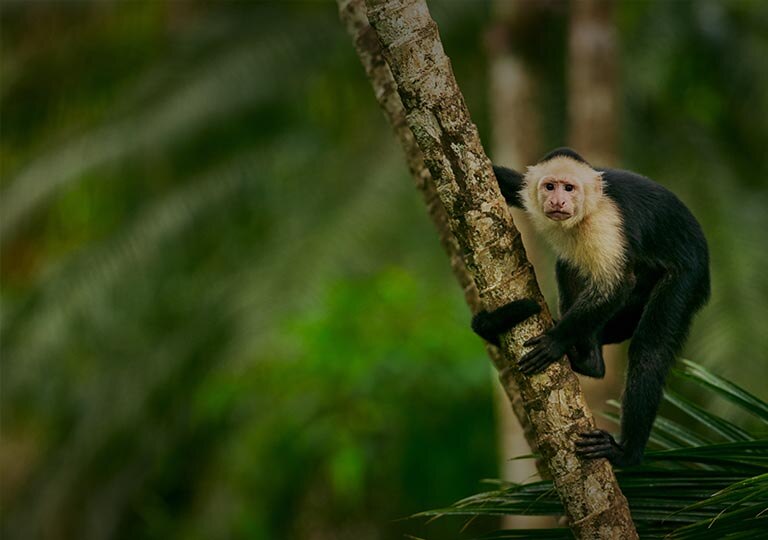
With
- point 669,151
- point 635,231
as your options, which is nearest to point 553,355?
point 635,231

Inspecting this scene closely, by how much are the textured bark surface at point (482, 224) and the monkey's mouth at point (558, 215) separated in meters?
0.74

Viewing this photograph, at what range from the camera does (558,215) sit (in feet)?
10.8

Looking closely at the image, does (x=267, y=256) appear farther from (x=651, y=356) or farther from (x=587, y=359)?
(x=651, y=356)

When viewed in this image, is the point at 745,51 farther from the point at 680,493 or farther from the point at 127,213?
the point at 680,493

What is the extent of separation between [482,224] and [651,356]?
95cm

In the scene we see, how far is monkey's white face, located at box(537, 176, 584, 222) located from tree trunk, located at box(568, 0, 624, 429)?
317 centimetres

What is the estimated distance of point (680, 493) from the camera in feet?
8.60

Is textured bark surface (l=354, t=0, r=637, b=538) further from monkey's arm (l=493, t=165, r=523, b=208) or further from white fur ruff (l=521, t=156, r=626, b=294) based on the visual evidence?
monkey's arm (l=493, t=165, r=523, b=208)

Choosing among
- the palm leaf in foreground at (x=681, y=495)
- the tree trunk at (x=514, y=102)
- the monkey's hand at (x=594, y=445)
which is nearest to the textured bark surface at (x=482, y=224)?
the monkey's hand at (x=594, y=445)

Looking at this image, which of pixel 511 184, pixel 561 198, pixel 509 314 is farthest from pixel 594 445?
pixel 511 184

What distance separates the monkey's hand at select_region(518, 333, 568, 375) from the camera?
8.45ft

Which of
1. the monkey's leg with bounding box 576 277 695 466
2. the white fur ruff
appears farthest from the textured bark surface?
the white fur ruff

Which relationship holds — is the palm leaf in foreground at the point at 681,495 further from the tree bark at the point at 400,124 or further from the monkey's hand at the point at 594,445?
the tree bark at the point at 400,124

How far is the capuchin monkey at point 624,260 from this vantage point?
3.13 metres
